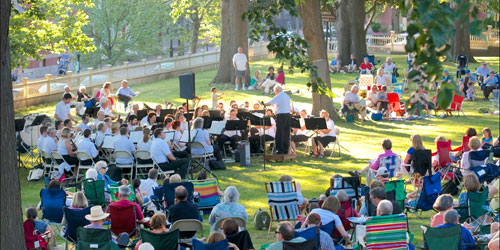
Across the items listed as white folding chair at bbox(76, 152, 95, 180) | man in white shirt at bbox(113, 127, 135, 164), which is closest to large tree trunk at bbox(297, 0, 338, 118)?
man in white shirt at bbox(113, 127, 135, 164)

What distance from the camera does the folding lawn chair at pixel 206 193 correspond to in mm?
13852

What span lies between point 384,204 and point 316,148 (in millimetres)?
10401

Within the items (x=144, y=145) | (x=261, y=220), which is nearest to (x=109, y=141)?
(x=144, y=145)

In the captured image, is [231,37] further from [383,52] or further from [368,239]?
[368,239]

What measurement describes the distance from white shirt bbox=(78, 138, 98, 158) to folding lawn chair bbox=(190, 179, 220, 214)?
4435 mm

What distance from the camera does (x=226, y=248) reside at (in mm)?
9367

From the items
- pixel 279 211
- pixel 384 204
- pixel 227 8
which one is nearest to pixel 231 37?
pixel 227 8

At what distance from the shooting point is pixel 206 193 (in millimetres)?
13984

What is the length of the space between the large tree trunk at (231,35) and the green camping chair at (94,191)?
20778mm

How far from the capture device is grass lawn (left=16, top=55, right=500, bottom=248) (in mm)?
16484

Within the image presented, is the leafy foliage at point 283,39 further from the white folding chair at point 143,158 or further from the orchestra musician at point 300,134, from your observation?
the orchestra musician at point 300,134

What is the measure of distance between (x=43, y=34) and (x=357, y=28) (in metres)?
19.1

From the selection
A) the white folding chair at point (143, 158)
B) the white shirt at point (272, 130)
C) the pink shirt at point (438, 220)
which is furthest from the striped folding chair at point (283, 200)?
the white shirt at point (272, 130)

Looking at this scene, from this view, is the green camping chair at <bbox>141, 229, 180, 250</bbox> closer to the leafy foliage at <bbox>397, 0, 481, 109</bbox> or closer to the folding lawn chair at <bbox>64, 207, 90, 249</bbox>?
the folding lawn chair at <bbox>64, 207, 90, 249</bbox>
